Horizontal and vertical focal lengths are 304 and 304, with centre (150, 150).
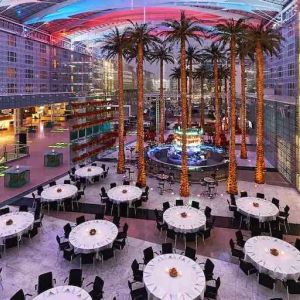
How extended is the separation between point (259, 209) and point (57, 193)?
36.5ft

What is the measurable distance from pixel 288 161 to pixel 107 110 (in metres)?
18.2

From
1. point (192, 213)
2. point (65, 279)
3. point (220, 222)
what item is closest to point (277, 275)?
point (192, 213)

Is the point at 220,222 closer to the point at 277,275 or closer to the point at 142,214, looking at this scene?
the point at 142,214

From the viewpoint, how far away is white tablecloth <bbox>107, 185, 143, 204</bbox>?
17016 millimetres

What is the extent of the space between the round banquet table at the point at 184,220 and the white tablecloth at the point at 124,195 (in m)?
2.95

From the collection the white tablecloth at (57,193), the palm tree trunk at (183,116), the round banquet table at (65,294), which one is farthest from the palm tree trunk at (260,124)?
the round banquet table at (65,294)

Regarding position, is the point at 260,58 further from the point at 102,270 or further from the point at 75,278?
the point at 75,278

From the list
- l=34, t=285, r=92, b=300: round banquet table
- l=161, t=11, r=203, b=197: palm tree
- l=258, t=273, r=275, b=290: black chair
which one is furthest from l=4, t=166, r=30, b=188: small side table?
l=258, t=273, r=275, b=290: black chair

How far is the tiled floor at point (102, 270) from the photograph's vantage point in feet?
34.7

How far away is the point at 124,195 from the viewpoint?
17484mm

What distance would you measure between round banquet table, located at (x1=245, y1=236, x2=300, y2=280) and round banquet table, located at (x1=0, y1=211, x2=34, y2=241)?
9.35 meters

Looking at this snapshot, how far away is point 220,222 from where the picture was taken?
1619 cm

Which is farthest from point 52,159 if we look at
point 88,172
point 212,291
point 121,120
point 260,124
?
point 212,291

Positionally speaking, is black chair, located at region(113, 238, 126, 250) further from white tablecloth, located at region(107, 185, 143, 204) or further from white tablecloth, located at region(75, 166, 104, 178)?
white tablecloth, located at region(75, 166, 104, 178)
